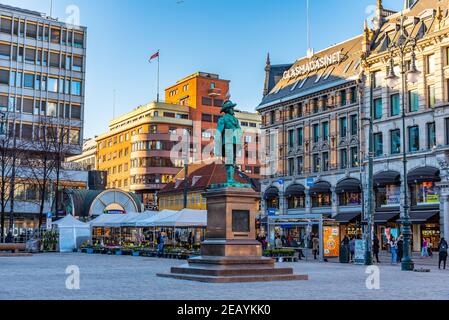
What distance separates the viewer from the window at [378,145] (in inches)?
2404

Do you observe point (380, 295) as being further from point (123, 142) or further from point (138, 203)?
point (123, 142)

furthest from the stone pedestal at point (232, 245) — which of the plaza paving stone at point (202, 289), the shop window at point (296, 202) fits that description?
the shop window at point (296, 202)

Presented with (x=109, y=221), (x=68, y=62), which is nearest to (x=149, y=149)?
(x=68, y=62)

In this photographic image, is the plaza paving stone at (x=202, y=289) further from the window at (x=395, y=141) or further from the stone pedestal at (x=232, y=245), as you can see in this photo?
the window at (x=395, y=141)

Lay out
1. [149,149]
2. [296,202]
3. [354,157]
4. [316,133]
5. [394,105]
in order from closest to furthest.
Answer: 1. [394,105]
2. [354,157]
3. [316,133]
4. [296,202]
5. [149,149]

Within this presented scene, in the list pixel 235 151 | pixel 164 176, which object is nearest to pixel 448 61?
pixel 235 151

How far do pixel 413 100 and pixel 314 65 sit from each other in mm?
17935

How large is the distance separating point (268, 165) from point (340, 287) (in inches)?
2285

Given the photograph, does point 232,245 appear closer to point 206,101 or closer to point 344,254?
point 344,254

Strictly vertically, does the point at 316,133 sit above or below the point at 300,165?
above

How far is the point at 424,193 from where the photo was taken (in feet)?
181

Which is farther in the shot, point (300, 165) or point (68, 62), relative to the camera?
point (68, 62)

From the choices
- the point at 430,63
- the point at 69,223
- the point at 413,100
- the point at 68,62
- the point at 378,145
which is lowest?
the point at 69,223

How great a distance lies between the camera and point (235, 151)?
25.4 meters
